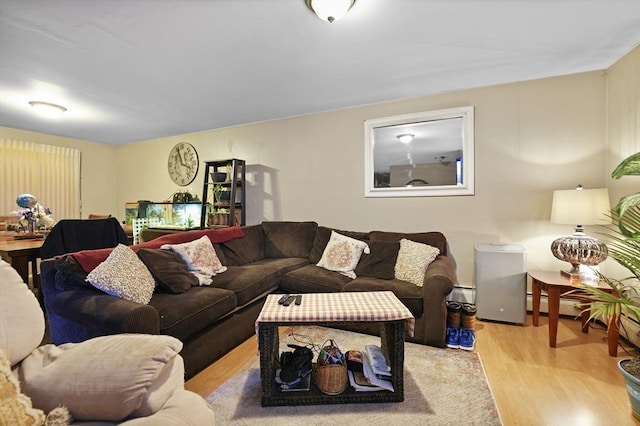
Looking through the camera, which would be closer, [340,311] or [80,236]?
[340,311]

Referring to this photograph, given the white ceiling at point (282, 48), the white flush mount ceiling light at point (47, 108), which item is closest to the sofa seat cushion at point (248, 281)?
the white ceiling at point (282, 48)

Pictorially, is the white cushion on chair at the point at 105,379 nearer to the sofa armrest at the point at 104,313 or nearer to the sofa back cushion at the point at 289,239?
the sofa armrest at the point at 104,313

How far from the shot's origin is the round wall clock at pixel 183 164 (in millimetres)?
4816

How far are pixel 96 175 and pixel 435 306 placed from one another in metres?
6.14

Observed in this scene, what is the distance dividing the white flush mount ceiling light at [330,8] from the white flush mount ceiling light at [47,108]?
3.43 metres

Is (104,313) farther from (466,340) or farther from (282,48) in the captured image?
(466,340)

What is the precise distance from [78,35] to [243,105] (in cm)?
167

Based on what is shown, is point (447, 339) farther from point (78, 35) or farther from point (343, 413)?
point (78, 35)

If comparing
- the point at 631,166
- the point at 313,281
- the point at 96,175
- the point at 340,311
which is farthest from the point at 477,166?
the point at 96,175

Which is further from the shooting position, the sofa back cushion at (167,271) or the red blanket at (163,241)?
the sofa back cushion at (167,271)

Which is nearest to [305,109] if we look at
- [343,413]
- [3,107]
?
[343,413]

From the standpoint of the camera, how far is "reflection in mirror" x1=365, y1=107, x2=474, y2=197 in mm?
3119

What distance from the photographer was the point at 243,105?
3.52 m

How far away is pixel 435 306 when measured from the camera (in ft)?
7.30
